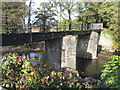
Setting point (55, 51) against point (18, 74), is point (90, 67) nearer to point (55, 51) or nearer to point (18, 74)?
point (55, 51)

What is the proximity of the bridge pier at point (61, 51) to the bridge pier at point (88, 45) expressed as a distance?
7.70 m

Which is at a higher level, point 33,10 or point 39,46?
point 33,10

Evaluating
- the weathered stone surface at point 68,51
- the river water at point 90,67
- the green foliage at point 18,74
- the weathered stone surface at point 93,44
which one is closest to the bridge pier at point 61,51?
the weathered stone surface at point 68,51

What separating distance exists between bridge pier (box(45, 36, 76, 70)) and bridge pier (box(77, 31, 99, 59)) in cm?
770

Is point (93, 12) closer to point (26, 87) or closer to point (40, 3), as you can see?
point (40, 3)

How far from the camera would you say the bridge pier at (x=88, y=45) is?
16969mm

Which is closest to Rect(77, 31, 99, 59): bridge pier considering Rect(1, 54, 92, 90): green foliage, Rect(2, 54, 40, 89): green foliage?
Rect(1, 54, 92, 90): green foliage

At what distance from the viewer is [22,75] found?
3.78 m

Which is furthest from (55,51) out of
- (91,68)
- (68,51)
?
(91,68)

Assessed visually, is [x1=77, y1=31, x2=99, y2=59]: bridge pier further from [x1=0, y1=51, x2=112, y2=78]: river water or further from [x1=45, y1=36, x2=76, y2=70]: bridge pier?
[x1=45, y1=36, x2=76, y2=70]: bridge pier

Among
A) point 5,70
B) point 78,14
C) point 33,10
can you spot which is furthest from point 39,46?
point 5,70

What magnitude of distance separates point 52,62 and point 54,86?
18.2 feet

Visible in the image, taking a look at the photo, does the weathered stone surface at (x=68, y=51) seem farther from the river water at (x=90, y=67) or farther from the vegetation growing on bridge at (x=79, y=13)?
the vegetation growing on bridge at (x=79, y=13)

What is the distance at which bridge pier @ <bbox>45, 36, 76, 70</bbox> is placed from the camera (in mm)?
9922
